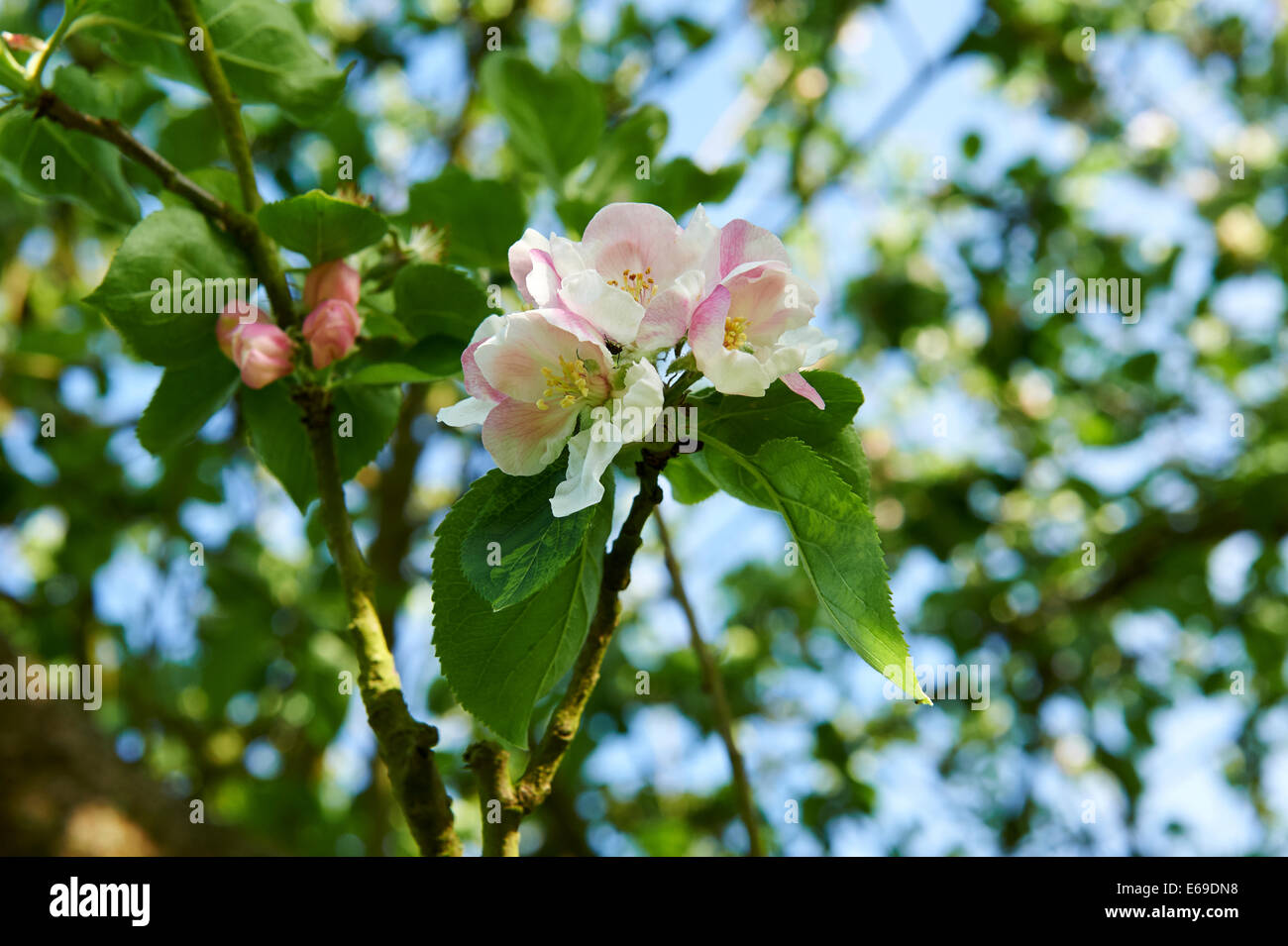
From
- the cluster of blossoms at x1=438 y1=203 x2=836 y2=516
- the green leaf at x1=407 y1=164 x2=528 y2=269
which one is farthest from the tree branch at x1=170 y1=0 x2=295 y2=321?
the cluster of blossoms at x1=438 y1=203 x2=836 y2=516

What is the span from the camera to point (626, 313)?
0.80 meters

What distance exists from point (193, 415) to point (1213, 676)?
152 inches

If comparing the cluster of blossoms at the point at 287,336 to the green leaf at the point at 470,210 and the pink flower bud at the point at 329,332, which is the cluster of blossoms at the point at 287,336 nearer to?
the pink flower bud at the point at 329,332

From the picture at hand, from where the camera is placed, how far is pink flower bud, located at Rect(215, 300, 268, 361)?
1040 millimetres

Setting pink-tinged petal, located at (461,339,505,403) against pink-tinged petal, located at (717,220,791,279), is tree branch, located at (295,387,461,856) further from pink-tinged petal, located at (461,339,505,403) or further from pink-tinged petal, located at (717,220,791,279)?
pink-tinged petal, located at (717,220,791,279)

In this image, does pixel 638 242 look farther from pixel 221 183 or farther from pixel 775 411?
pixel 221 183

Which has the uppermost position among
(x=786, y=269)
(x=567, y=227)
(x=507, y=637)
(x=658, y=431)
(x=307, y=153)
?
(x=307, y=153)

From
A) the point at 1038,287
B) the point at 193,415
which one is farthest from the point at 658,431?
the point at 1038,287

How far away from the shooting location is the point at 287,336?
3.46ft

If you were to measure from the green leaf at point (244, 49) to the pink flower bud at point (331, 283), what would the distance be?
254 mm

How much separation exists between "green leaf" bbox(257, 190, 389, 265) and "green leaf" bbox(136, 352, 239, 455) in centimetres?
16

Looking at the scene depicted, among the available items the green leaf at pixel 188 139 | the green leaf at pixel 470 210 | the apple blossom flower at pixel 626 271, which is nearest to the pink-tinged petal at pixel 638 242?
the apple blossom flower at pixel 626 271

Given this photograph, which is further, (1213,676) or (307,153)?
(1213,676)

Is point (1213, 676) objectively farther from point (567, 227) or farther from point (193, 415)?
point (193, 415)
